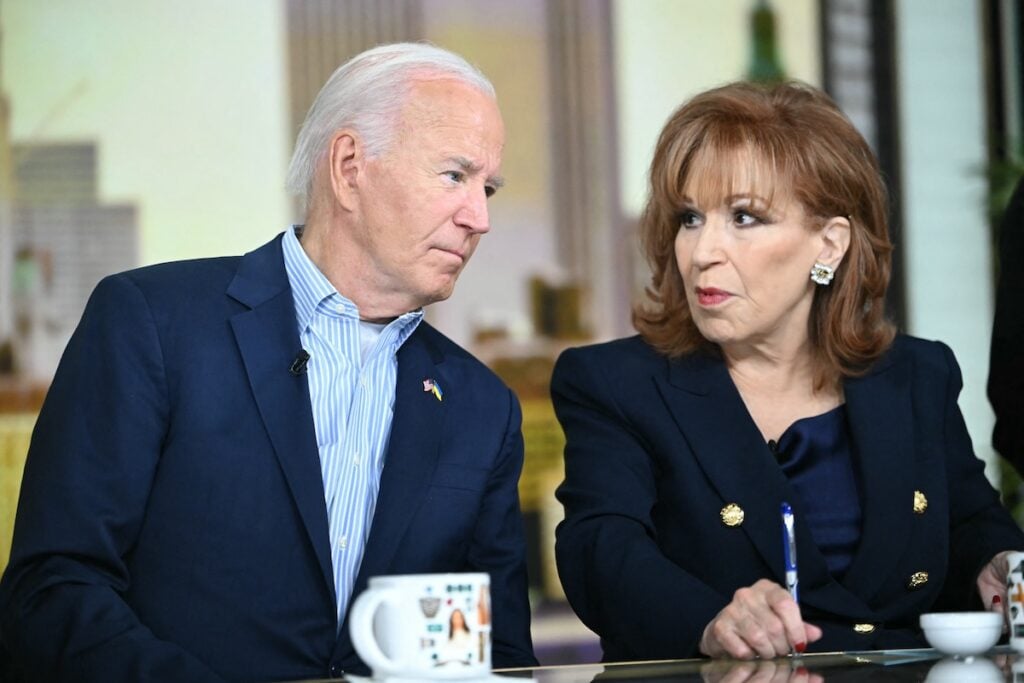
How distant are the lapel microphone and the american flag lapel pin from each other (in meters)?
0.21

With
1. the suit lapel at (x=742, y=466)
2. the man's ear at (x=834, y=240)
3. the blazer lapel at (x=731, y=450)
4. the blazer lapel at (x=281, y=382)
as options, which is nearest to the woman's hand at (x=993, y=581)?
the suit lapel at (x=742, y=466)

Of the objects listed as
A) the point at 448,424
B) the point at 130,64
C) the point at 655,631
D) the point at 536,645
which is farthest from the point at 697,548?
the point at 130,64

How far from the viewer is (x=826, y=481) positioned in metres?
2.45

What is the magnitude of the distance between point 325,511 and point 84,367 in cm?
37

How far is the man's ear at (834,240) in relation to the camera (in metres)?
2.56

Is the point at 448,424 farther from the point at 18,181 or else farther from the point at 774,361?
the point at 18,181

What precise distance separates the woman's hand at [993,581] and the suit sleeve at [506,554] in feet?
2.31

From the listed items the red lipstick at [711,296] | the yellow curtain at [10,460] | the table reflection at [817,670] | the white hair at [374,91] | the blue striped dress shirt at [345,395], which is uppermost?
the white hair at [374,91]

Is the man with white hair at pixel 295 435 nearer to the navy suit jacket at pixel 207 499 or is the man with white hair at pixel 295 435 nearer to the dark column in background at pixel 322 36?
the navy suit jacket at pixel 207 499

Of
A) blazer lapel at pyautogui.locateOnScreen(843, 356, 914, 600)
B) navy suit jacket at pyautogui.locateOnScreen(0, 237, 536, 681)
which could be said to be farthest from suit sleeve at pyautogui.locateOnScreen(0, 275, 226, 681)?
blazer lapel at pyautogui.locateOnScreen(843, 356, 914, 600)

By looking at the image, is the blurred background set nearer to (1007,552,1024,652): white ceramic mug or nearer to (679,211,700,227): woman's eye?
(679,211,700,227): woman's eye

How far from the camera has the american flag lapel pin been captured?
2.21m

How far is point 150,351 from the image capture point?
200 centimetres

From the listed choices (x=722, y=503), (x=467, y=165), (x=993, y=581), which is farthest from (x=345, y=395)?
(x=993, y=581)
